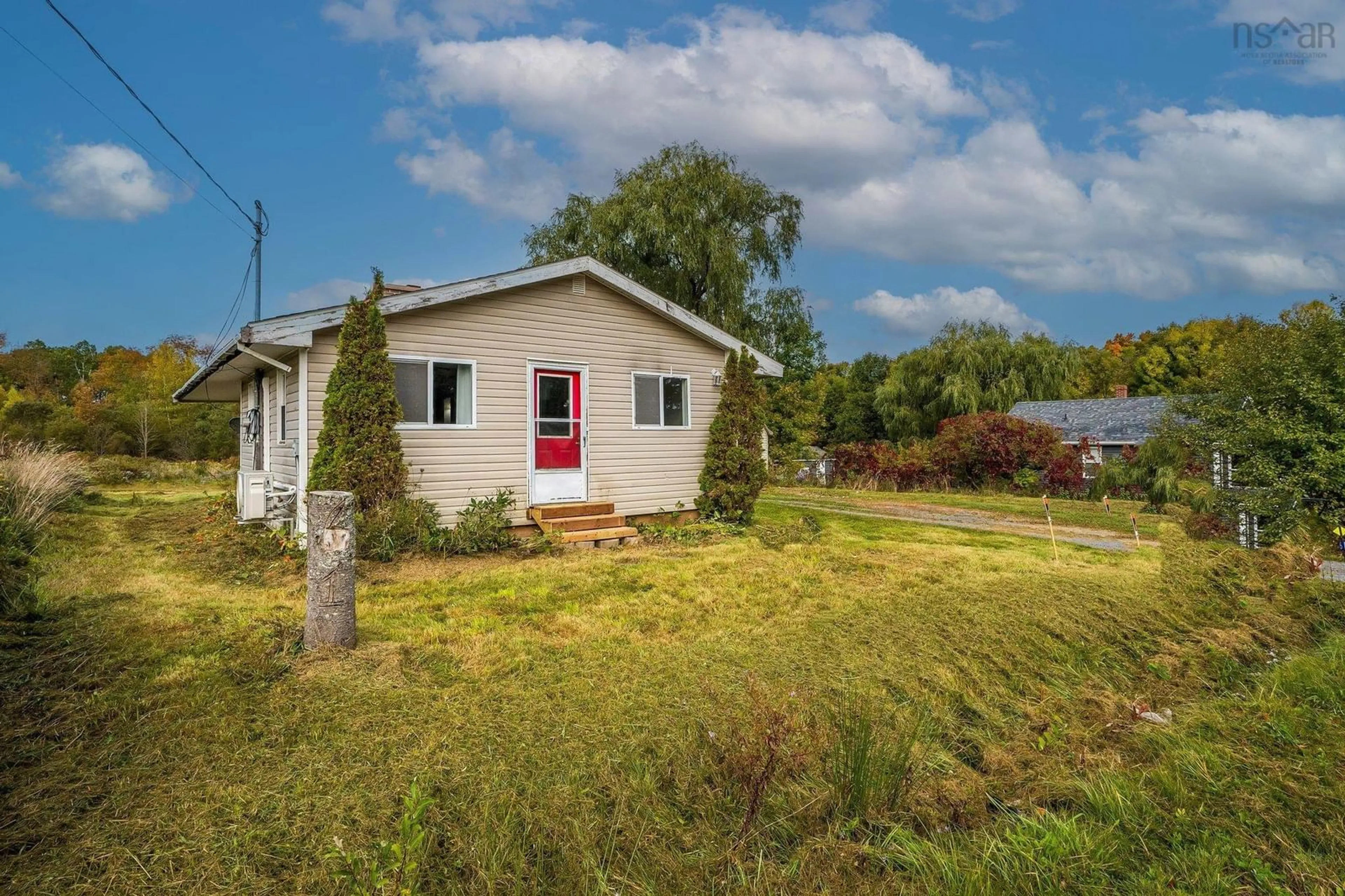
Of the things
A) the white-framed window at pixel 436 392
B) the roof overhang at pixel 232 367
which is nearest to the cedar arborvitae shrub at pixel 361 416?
the white-framed window at pixel 436 392

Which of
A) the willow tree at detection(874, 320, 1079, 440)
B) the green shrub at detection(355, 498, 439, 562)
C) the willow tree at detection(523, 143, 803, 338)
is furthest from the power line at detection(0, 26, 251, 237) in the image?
the willow tree at detection(874, 320, 1079, 440)

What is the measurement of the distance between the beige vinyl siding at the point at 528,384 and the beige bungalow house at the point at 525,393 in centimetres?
2

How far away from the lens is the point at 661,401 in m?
10.8

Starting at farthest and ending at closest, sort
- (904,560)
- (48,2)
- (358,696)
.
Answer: (904,560) < (48,2) < (358,696)

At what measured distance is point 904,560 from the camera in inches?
322

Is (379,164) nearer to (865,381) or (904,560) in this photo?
(904,560)

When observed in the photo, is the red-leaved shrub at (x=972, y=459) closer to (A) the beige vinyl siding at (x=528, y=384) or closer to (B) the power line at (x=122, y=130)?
(A) the beige vinyl siding at (x=528, y=384)

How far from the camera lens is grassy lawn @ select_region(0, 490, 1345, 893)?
92.8 inches

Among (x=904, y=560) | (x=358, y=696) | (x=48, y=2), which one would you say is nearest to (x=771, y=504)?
(x=904, y=560)

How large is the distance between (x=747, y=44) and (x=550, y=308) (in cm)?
678

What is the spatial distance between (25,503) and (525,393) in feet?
21.4

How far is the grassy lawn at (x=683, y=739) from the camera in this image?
2357 mm

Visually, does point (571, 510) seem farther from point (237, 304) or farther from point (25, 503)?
point (237, 304)

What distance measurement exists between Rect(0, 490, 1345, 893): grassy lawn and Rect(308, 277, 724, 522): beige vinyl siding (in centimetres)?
272
